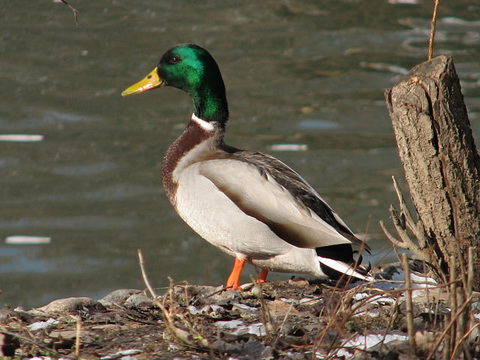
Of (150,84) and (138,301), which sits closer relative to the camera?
(138,301)

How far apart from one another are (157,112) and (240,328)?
889 centimetres

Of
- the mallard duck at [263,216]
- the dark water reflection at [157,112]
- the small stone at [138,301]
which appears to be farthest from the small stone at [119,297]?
the dark water reflection at [157,112]

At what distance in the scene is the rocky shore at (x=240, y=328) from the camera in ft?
10.6

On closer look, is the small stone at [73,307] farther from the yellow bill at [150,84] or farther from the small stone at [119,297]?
the yellow bill at [150,84]

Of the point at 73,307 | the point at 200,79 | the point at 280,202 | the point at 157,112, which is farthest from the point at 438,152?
the point at 157,112

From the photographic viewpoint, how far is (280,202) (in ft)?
15.5

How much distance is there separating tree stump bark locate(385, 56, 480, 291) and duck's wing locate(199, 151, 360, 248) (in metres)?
0.60

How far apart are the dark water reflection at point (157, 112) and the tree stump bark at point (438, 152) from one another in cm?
443

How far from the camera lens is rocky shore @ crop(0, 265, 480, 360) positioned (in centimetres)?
322

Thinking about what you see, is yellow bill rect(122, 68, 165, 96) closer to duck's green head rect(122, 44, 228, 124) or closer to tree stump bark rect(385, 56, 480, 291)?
duck's green head rect(122, 44, 228, 124)

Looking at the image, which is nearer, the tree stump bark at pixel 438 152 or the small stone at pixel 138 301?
the tree stump bark at pixel 438 152

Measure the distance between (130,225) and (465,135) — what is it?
6.63m

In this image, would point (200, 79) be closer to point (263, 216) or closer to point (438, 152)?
point (263, 216)

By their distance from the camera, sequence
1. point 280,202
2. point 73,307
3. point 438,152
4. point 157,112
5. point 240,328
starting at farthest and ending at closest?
point 157,112 < point 280,202 < point 73,307 < point 438,152 < point 240,328
